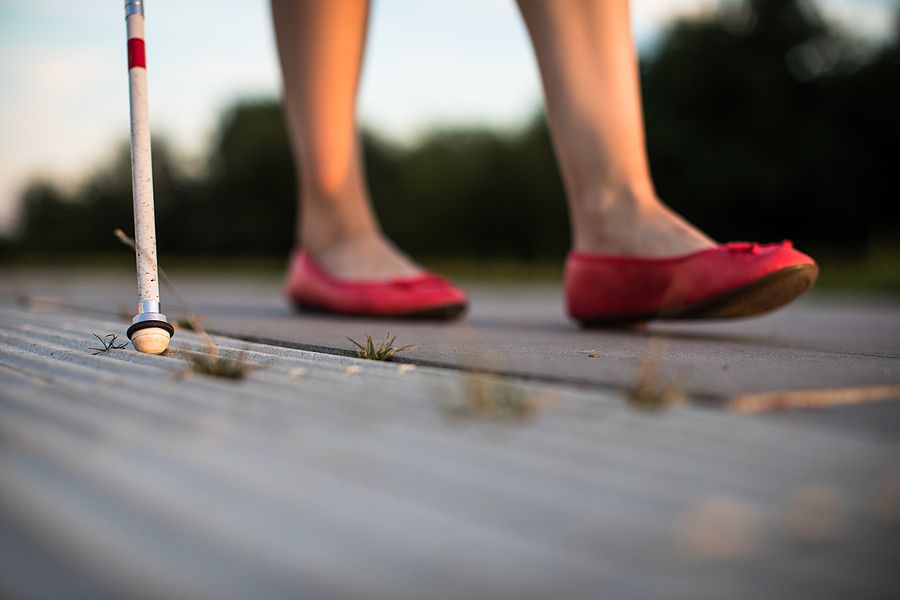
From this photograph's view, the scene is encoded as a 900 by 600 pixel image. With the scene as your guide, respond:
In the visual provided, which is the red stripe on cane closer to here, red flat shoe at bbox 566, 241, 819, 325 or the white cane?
the white cane

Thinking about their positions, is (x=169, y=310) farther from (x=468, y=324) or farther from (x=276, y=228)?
(x=276, y=228)

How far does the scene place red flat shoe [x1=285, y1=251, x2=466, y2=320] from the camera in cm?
224

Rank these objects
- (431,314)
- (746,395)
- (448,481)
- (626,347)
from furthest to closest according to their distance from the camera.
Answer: (431,314) < (626,347) < (746,395) < (448,481)

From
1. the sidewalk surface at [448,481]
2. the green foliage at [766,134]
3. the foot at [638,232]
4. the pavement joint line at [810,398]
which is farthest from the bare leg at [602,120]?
the green foliage at [766,134]

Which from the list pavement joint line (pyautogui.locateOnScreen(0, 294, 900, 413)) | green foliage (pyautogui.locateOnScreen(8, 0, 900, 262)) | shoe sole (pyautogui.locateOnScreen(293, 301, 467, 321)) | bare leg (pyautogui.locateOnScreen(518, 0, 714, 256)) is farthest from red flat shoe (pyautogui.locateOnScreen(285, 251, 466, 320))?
green foliage (pyautogui.locateOnScreen(8, 0, 900, 262))

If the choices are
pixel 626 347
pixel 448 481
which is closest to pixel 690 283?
pixel 626 347

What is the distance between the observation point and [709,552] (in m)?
0.53

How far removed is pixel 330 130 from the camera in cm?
244

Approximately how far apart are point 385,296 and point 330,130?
20.8 inches

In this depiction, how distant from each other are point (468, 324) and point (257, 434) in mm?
1492

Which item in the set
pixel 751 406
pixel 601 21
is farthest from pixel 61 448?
pixel 601 21

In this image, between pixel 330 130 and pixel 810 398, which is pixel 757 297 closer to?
pixel 810 398

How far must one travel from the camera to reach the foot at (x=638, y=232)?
1881 millimetres

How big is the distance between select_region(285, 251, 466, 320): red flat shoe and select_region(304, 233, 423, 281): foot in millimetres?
26
